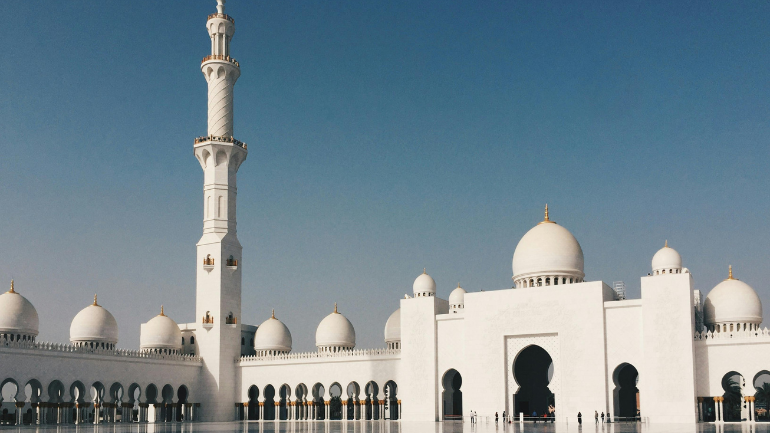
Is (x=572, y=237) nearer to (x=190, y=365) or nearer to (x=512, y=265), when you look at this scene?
(x=512, y=265)

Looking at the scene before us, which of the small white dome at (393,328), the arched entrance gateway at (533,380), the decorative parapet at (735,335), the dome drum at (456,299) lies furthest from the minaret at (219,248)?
the decorative parapet at (735,335)

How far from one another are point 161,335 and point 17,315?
20.7 ft

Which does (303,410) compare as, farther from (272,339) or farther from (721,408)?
(721,408)

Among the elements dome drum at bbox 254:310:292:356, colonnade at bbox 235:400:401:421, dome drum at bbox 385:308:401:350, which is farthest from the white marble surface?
dome drum at bbox 254:310:292:356

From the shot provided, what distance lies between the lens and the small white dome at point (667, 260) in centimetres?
2742

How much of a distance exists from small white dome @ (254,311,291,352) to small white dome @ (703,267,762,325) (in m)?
18.3

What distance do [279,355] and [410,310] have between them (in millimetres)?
7807

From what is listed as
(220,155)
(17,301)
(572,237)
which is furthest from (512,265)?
(17,301)

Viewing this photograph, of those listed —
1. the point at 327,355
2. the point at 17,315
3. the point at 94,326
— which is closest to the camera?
the point at 17,315

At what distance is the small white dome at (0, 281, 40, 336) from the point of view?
3033 cm

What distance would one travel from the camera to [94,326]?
32938mm

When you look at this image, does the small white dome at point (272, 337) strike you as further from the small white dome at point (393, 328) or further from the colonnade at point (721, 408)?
the colonnade at point (721, 408)

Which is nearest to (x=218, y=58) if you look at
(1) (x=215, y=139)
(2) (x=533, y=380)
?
(1) (x=215, y=139)

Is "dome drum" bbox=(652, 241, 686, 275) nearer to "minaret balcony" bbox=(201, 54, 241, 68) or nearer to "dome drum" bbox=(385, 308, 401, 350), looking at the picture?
"dome drum" bbox=(385, 308, 401, 350)
